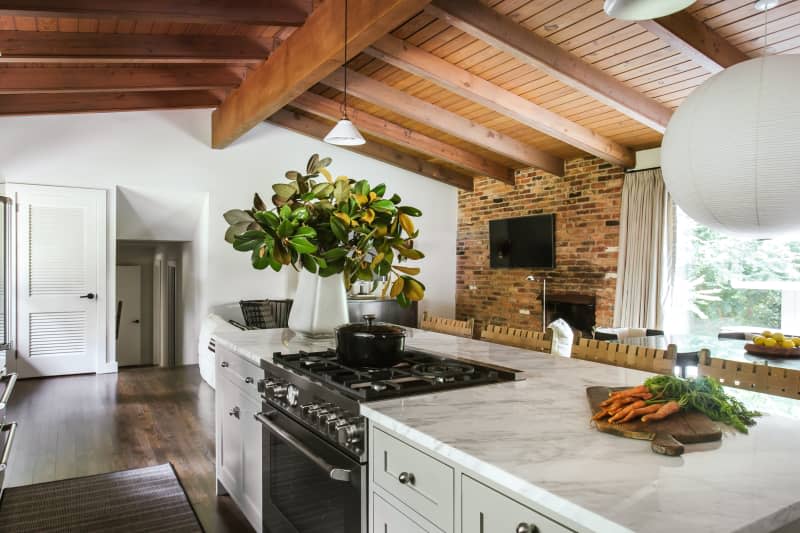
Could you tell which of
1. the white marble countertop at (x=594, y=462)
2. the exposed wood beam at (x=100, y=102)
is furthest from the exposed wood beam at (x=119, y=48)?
the white marble countertop at (x=594, y=462)

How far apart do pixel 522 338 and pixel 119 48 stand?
3.54 metres

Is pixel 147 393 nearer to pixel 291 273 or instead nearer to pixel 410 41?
pixel 291 273

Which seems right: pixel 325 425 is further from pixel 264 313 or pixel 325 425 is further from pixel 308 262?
pixel 264 313

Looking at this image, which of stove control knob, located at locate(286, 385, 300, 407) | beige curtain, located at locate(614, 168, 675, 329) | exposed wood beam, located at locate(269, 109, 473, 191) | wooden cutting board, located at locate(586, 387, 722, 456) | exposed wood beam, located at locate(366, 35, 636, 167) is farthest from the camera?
exposed wood beam, located at locate(269, 109, 473, 191)

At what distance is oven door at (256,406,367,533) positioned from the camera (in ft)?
4.91

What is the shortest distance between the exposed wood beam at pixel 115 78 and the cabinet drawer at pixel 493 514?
16.5ft

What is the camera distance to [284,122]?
6.71 metres

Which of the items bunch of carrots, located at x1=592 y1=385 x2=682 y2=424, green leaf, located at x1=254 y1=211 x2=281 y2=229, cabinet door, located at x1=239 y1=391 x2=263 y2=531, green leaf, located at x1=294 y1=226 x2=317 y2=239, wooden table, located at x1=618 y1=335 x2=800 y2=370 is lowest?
cabinet door, located at x1=239 y1=391 x2=263 y2=531

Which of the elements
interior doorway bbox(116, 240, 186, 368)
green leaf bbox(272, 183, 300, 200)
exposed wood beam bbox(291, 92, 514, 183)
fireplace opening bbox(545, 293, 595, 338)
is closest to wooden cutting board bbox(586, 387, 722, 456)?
green leaf bbox(272, 183, 300, 200)

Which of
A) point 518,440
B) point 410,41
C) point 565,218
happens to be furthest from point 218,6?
point 565,218

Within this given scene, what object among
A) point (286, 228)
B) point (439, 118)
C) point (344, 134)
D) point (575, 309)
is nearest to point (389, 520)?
point (286, 228)

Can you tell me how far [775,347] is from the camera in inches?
123

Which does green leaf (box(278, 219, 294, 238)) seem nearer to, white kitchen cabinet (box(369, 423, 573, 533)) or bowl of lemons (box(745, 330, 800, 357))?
white kitchen cabinet (box(369, 423, 573, 533))

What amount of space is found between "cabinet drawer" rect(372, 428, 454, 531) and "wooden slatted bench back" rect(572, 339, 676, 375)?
1.30m
